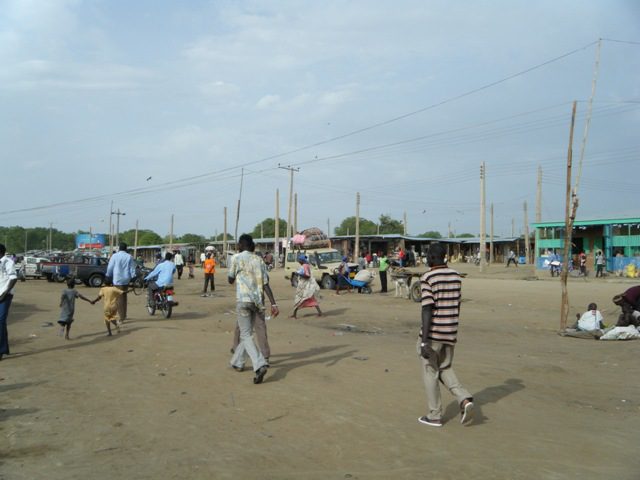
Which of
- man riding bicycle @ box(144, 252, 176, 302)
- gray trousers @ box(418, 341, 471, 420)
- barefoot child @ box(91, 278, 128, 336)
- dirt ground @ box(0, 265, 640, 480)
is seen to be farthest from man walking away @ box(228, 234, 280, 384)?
man riding bicycle @ box(144, 252, 176, 302)

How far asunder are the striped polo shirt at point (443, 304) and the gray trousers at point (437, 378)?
0.35ft

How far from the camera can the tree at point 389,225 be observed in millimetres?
93625

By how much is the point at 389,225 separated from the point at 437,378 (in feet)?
295

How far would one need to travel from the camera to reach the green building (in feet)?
104

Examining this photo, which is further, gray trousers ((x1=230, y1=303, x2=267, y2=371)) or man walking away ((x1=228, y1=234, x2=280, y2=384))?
man walking away ((x1=228, y1=234, x2=280, y2=384))

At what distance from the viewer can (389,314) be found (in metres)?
16.2

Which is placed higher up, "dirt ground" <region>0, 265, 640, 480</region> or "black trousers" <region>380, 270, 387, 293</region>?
"black trousers" <region>380, 270, 387, 293</region>

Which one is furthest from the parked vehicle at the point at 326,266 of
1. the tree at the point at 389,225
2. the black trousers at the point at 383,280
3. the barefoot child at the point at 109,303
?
the tree at the point at 389,225

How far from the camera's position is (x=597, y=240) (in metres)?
35.4

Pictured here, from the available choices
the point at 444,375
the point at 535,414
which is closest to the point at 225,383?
the point at 444,375

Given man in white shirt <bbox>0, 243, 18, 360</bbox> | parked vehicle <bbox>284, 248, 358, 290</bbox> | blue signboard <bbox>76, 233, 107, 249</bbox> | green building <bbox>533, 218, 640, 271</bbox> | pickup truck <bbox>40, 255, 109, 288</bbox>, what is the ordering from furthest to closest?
blue signboard <bbox>76, 233, 107, 249</bbox>
green building <bbox>533, 218, 640, 271</bbox>
pickup truck <bbox>40, 255, 109, 288</bbox>
parked vehicle <bbox>284, 248, 358, 290</bbox>
man in white shirt <bbox>0, 243, 18, 360</bbox>

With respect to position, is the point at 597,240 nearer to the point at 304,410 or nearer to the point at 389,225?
the point at 304,410

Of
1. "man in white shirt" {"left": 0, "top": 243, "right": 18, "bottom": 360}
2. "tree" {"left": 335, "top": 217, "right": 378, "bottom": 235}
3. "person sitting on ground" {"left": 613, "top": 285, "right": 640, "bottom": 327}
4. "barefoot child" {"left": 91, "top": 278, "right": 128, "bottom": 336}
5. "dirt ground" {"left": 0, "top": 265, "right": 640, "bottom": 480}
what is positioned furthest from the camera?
"tree" {"left": 335, "top": 217, "right": 378, "bottom": 235}

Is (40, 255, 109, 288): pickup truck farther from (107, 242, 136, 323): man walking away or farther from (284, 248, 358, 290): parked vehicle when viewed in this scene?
(107, 242, 136, 323): man walking away
